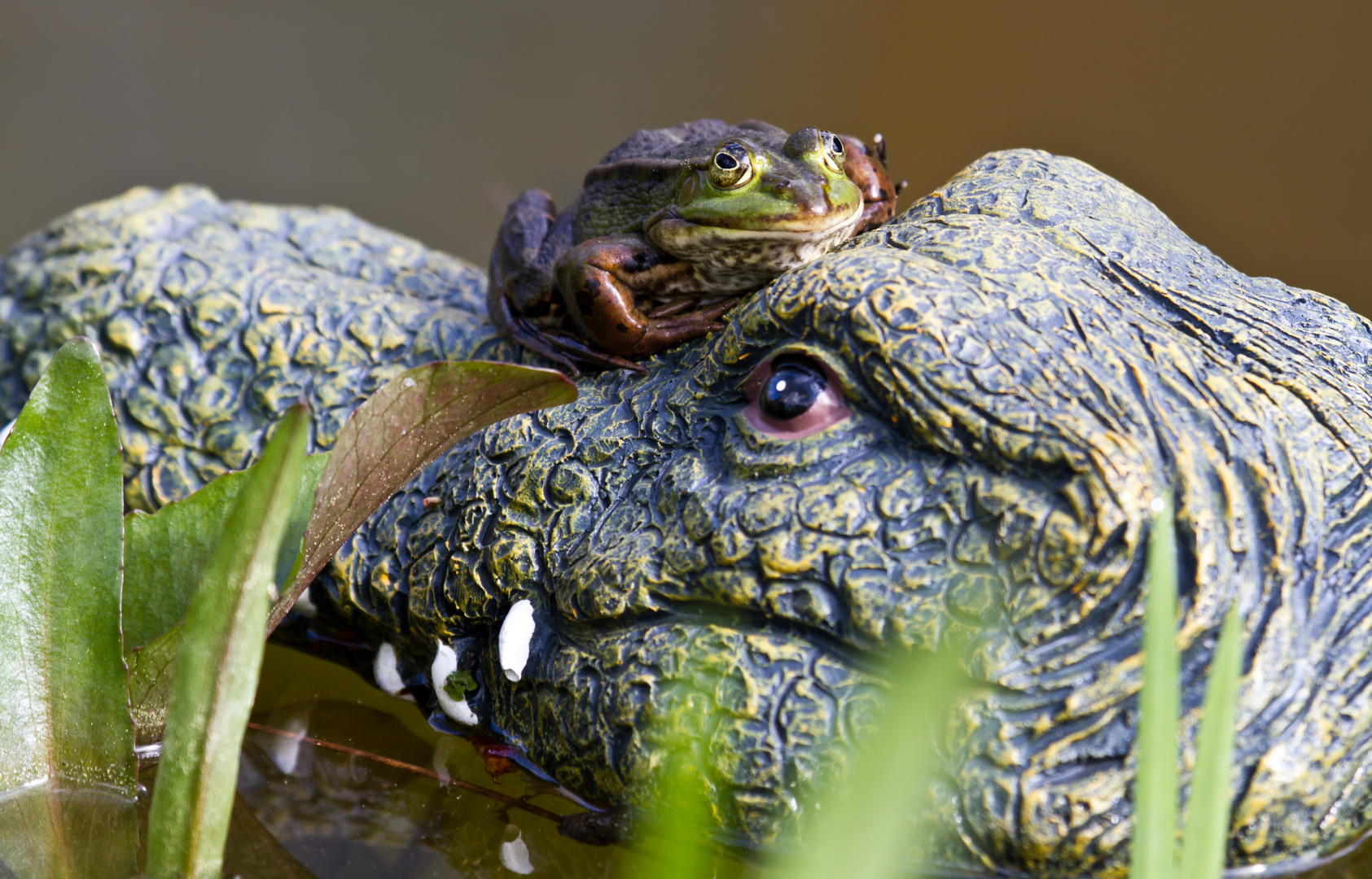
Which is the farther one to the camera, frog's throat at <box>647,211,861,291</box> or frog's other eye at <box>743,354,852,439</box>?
frog's throat at <box>647,211,861,291</box>

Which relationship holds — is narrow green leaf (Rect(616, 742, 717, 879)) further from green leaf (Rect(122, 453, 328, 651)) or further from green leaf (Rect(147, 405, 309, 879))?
green leaf (Rect(122, 453, 328, 651))

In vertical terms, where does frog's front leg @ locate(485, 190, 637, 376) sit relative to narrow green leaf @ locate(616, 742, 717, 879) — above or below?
above

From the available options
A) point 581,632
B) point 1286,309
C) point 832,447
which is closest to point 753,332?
point 832,447

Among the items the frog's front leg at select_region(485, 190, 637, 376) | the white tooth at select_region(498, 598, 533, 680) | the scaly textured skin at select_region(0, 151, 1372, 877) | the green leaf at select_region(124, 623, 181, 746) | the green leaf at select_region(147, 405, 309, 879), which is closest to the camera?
the green leaf at select_region(147, 405, 309, 879)

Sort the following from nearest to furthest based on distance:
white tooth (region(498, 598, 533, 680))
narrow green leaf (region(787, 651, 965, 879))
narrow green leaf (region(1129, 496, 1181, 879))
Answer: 1. narrow green leaf (region(787, 651, 965, 879))
2. narrow green leaf (region(1129, 496, 1181, 879))
3. white tooth (region(498, 598, 533, 680))

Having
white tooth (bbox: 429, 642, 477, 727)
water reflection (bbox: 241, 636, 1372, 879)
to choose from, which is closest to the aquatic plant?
water reflection (bbox: 241, 636, 1372, 879)

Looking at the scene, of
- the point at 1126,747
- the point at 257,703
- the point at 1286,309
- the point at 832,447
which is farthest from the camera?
the point at 257,703

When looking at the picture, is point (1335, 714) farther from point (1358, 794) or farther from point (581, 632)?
point (581, 632)

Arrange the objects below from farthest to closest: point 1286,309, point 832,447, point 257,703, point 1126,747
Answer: point 257,703
point 1286,309
point 832,447
point 1126,747
